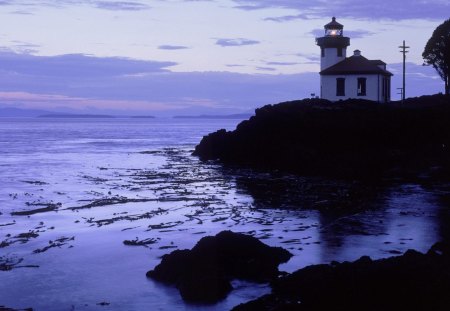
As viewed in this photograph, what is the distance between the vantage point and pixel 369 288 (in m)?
9.62

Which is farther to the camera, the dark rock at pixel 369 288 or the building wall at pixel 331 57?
the building wall at pixel 331 57

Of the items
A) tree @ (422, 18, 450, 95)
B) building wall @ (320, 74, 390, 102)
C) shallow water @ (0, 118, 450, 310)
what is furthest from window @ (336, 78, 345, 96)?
shallow water @ (0, 118, 450, 310)

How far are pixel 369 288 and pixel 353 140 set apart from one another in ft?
88.9

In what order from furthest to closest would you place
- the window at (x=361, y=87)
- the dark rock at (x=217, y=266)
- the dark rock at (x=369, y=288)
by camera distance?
the window at (x=361, y=87), the dark rock at (x=217, y=266), the dark rock at (x=369, y=288)

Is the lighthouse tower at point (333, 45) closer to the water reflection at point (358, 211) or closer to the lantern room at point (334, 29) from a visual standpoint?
the lantern room at point (334, 29)

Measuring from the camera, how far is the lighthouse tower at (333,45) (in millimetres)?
45094

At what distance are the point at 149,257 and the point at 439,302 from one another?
7.46 meters

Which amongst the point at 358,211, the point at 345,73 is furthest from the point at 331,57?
the point at 358,211

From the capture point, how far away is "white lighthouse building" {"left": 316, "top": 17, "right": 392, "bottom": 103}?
42.9 meters

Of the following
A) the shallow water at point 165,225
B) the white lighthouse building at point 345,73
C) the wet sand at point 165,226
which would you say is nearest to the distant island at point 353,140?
the shallow water at point 165,225

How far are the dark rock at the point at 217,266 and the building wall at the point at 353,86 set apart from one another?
3233 centimetres

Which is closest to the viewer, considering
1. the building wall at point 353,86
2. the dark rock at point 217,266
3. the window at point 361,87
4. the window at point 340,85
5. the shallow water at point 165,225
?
the dark rock at point 217,266

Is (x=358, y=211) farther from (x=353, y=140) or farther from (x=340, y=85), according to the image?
(x=340, y=85)

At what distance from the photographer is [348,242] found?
49.2 feet
